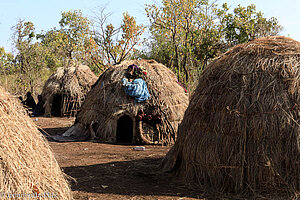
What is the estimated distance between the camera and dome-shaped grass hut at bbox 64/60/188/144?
10703 millimetres

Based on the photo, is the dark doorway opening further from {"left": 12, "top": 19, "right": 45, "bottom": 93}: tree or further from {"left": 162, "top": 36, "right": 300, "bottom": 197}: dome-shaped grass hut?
{"left": 162, "top": 36, "right": 300, "bottom": 197}: dome-shaped grass hut

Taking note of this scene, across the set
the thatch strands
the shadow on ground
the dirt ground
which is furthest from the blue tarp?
the thatch strands

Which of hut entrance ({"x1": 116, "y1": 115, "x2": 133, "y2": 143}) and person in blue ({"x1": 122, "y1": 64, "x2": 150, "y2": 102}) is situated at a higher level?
person in blue ({"x1": 122, "y1": 64, "x2": 150, "y2": 102})

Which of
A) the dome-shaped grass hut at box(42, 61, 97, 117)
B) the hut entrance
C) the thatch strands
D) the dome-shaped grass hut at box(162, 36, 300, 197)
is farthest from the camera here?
the dome-shaped grass hut at box(42, 61, 97, 117)

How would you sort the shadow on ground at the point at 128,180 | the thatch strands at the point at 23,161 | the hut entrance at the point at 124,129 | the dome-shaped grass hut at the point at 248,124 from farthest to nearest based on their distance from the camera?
1. the hut entrance at the point at 124,129
2. the shadow on ground at the point at 128,180
3. the dome-shaped grass hut at the point at 248,124
4. the thatch strands at the point at 23,161

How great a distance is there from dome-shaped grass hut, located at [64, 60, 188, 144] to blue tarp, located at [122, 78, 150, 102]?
185 millimetres

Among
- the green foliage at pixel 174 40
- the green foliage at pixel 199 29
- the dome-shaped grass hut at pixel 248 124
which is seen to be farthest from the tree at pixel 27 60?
the dome-shaped grass hut at pixel 248 124

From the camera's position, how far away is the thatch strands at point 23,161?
348 centimetres

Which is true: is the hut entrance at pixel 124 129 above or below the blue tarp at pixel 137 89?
below

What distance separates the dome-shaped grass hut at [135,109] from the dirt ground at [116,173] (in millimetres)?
704

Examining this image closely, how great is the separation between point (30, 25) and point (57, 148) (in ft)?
65.2

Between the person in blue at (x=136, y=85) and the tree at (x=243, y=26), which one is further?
the tree at (x=243, y=26)

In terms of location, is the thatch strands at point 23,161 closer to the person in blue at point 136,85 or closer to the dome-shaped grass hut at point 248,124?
the dome-shaped grass hut at point 248,124

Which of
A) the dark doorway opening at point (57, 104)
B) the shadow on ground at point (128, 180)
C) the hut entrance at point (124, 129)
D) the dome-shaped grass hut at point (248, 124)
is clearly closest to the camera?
the dome-shaped grass hut at point (248, 124)
